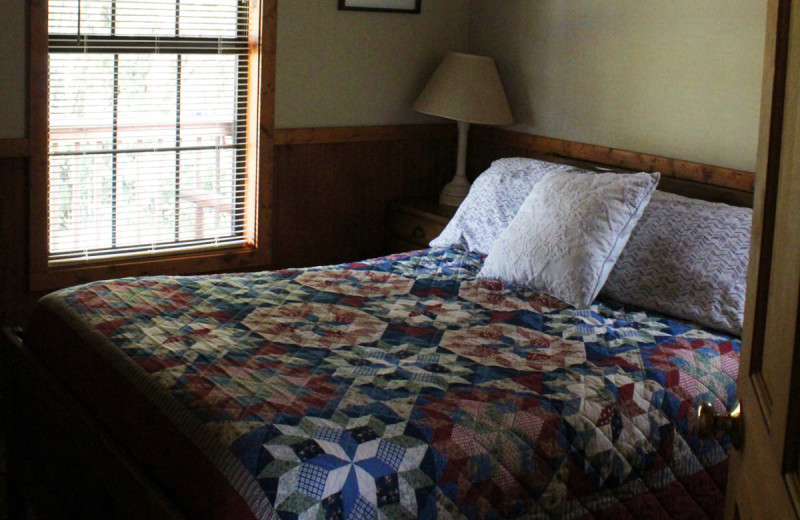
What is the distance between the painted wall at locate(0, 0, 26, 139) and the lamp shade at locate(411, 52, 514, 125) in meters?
1.69

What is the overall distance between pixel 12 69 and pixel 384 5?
1.65m

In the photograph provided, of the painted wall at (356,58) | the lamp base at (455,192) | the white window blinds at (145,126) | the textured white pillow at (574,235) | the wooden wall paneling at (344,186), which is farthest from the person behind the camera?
the lamp base at (455,192)

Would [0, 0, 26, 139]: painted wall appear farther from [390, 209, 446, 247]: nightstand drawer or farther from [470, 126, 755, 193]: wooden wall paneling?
[470, 126, 755, 193]: wooden wall paneling

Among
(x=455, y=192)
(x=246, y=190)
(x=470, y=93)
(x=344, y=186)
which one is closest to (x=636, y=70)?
(x=470, y=93)

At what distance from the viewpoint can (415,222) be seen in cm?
423

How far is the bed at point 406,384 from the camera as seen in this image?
1913 millimetres

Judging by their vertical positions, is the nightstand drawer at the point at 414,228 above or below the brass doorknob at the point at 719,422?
below

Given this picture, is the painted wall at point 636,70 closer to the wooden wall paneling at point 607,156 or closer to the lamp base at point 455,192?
the wooden wall paneling at point 607,156

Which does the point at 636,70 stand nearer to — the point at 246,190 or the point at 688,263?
the point at 688,263

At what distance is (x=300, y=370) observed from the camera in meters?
2.31

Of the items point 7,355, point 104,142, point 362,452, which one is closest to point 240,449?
point 362,452

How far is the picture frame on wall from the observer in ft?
13.3

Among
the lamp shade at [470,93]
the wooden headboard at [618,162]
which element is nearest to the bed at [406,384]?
the wooden headboard at [618,162]

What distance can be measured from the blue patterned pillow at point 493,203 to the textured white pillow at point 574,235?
0.26m
